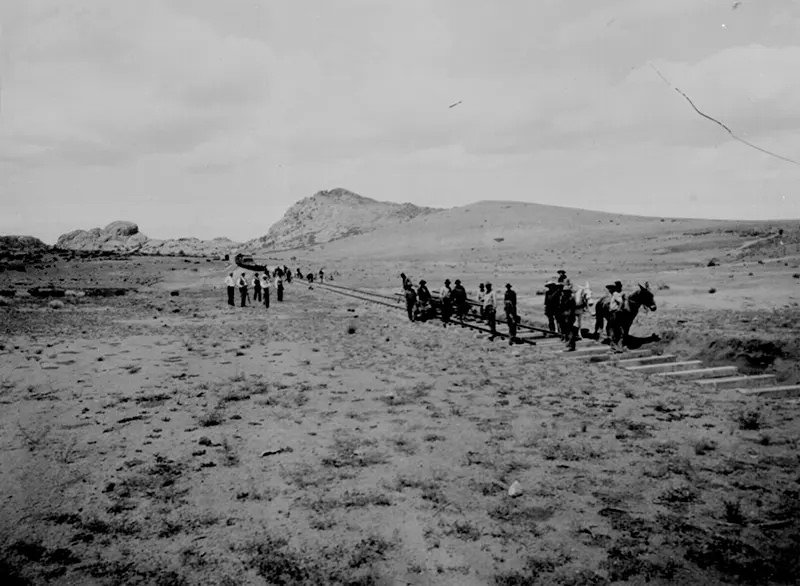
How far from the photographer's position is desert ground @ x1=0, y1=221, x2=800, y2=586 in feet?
18.1

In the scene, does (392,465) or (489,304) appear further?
(489,304)

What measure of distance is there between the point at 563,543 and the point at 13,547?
5606 millimetres

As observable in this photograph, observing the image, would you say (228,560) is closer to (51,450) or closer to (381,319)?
(51,450)

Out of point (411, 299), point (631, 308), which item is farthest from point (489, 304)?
point (631, 308)

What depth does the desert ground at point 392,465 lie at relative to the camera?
550 cm

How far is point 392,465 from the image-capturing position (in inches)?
312

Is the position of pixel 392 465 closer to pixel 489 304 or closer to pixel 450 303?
pixel 489 304

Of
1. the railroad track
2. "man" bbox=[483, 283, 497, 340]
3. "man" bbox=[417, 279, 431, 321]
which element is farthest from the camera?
"man" bbox=[417, 279, 431, 321]

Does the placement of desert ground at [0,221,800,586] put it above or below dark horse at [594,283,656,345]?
below

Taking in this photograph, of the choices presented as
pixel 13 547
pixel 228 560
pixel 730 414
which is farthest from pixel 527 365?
pixel 13 547

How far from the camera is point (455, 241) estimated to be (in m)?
102

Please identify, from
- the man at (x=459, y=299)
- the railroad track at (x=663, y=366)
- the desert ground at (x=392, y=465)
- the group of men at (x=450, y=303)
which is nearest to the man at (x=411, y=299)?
the group of men at (x=450, y=303)

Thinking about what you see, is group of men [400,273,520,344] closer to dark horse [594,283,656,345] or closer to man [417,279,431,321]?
man [417,279,431,321]

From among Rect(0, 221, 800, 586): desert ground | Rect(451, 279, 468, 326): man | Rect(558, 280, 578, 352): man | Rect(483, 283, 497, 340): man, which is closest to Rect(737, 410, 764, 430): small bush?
Rect(0, 221, 800, 586): desert ground
